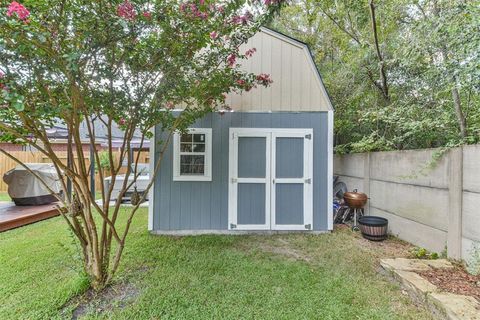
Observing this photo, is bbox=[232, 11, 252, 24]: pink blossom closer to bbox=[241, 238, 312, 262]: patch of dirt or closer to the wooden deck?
bbox=[241, 238, 312, 262]: patch of dirt

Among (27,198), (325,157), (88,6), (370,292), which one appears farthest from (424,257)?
(27,198)

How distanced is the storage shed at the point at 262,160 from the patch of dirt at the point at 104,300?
1.83 meters

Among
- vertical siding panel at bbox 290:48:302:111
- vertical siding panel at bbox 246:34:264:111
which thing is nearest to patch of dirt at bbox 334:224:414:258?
vertical siding panel at bbox 290:48:302:111

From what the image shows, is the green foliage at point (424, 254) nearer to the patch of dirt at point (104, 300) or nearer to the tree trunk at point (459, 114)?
the tree trunk at point (459, 114)

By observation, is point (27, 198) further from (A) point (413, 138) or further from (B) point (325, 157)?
(A) point (413, 138)

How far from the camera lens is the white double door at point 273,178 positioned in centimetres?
454

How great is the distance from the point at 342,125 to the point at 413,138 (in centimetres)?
188

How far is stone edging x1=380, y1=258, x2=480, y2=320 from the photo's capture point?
6.93 feet

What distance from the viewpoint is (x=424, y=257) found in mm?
3461

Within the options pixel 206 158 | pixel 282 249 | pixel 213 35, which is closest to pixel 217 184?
pixel 206 158

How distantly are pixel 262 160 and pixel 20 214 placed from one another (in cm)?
531

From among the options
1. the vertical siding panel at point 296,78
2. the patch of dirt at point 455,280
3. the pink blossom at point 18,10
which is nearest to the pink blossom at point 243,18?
the vertical siding panel at point 296,78

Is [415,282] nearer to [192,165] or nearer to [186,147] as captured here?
[192,165]

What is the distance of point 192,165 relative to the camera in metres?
4.53
